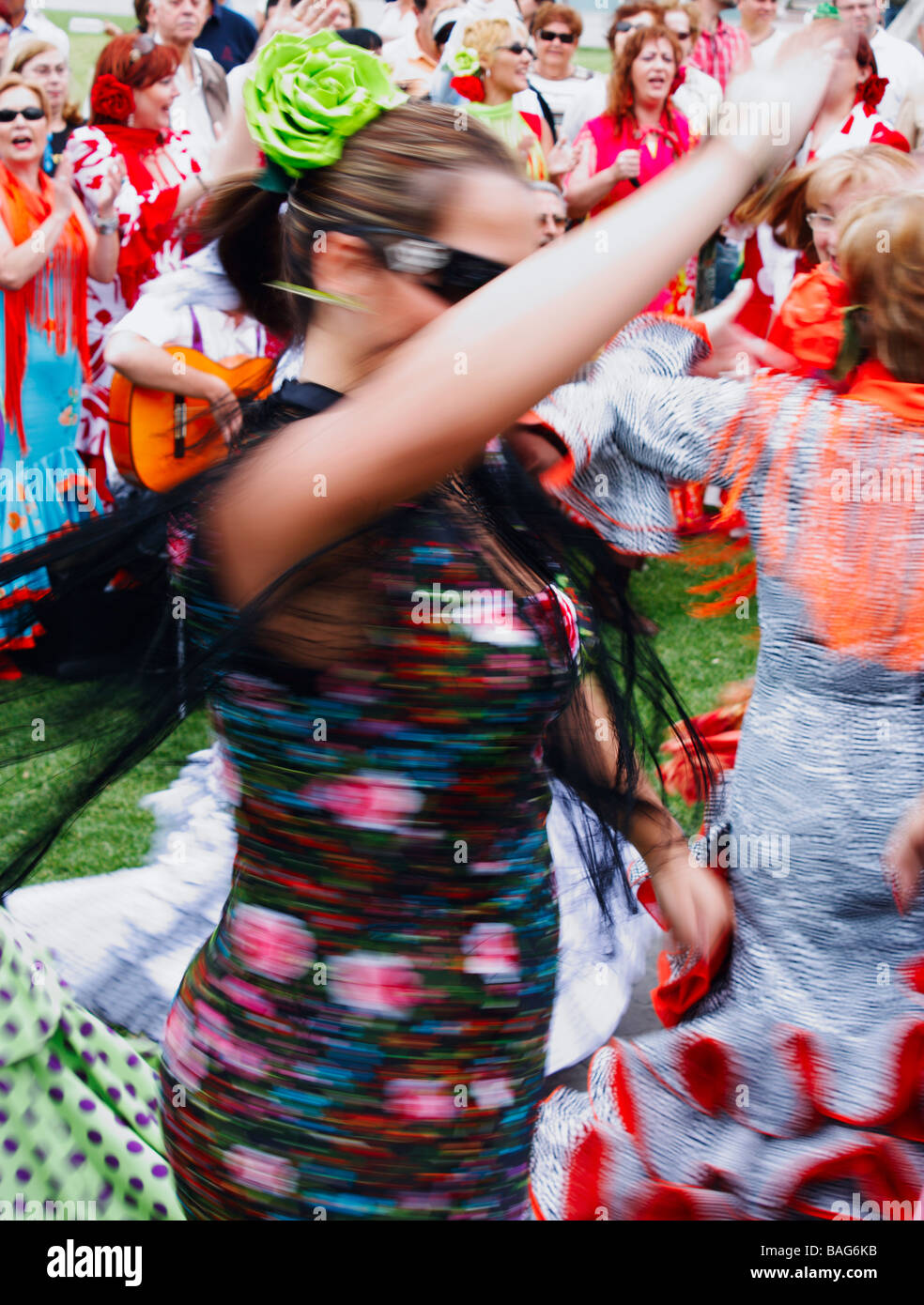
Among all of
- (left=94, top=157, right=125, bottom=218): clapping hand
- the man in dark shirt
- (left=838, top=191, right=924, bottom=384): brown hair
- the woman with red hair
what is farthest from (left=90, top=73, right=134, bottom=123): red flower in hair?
(left=838, top=191, right=924, bottom=384): brown hair

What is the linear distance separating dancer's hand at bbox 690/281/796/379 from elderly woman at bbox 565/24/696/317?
11.0ft

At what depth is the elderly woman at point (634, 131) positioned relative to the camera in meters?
5.57

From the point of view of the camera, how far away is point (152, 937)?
160cm

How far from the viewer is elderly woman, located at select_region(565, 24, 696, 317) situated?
5.57 m

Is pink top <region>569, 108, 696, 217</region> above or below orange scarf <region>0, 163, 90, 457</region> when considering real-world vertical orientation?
above

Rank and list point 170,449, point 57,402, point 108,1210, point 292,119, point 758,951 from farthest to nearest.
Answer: point 57,402
point 758,951
point 108,1210
point 170,449
point 292,119

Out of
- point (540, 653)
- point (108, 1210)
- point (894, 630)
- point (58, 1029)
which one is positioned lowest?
point (108, 1210)

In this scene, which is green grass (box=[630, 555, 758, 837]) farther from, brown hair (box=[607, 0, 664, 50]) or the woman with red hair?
brown hair (box=[607, 0, 664, 50])

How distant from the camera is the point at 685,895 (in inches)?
57.5

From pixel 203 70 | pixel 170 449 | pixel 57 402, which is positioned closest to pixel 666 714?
pixel 170 449

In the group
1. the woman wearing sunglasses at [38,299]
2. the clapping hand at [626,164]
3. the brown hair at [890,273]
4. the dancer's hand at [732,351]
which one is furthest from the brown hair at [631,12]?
the brown hair at [890,273]
